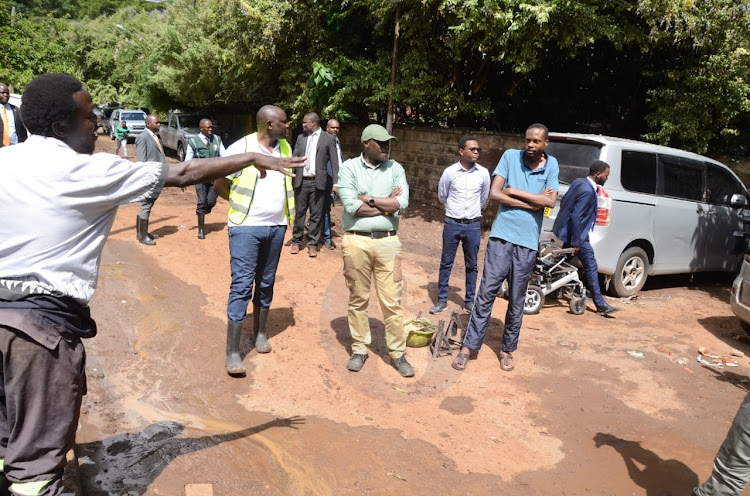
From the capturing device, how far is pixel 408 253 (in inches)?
380

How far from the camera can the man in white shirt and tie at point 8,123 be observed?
25.2ft

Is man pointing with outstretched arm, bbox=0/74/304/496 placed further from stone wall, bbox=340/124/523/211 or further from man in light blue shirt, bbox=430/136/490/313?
stone wall, bbox=340/124/523/211

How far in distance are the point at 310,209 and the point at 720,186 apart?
6.02 m

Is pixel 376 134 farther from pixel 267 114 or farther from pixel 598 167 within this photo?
pixel 598 167

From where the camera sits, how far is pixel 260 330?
534cm

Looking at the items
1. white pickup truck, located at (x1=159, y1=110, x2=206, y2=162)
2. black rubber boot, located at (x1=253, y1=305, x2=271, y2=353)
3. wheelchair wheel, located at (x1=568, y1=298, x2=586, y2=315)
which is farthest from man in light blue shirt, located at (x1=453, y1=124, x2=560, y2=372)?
white pickup truck, located at (x1=159, y1=110, x2=206, y2=162)

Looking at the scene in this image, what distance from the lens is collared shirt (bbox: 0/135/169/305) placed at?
226cm

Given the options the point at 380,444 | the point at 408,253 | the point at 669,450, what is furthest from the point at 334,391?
the point at 408,253

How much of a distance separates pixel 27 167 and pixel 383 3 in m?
9.30

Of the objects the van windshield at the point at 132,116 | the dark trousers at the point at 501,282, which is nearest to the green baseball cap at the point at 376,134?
the dark trousers at the point at 501,282

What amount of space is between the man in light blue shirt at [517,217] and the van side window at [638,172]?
276 cm

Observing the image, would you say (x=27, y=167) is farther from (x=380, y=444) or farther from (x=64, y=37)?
(x=64, y=37)

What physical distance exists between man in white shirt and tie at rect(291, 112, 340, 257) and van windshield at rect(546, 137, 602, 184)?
3.12 meters

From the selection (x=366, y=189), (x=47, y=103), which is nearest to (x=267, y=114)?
(x=366, y=189)
